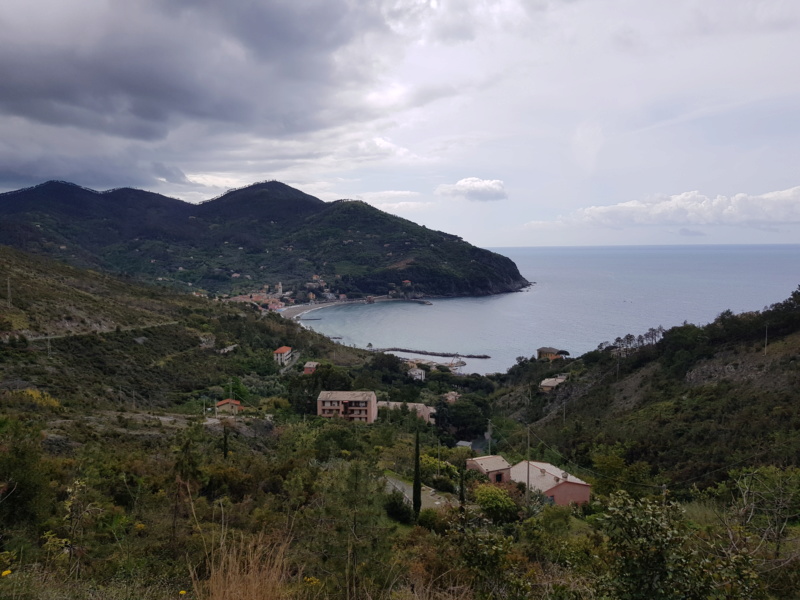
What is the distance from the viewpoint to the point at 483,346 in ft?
193

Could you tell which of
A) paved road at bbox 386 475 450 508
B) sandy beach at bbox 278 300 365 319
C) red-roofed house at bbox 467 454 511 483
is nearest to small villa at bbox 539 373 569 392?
red-roofed house at bbox 467 454 511 483

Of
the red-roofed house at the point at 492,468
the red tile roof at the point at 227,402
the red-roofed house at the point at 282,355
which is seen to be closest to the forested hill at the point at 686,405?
the red-roofed house at the point at 492,468

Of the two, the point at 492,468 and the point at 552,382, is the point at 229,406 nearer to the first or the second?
the point at 492,468

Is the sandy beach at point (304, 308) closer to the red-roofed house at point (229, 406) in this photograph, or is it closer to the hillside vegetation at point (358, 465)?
the hillside vegetation at point (358, 465)

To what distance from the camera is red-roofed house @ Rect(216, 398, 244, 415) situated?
22.1 meters

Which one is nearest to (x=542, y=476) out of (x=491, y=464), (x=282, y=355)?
(x=491, y=464)

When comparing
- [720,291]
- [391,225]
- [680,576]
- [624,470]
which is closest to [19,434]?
[680,576]

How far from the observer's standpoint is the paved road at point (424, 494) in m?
12.8

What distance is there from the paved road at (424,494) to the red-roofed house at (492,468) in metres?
3.80

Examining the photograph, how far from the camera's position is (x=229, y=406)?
23031 mm

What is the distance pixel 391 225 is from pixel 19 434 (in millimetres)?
128798

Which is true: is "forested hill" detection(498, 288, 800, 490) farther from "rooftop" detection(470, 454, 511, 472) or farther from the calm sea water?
the calm sea water

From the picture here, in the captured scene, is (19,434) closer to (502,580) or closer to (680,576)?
(502,580)

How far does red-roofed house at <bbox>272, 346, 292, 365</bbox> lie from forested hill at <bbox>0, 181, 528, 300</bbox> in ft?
Answer: 174
